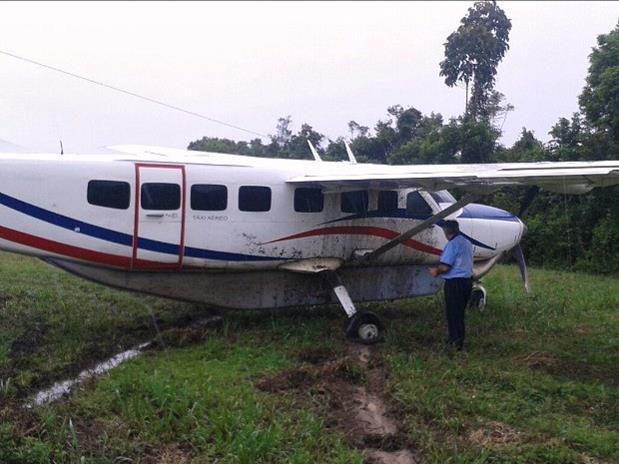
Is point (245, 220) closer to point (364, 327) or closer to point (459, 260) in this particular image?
point (364, 327)

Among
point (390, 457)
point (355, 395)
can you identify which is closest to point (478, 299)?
point (355, 395)

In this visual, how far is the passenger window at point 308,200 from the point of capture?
10172 mm

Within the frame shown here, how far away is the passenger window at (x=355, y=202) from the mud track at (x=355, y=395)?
2388 mm

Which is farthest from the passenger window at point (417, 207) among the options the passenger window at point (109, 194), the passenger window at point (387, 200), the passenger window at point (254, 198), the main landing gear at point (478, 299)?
the passenger window at point (109, 194)

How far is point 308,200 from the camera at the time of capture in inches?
404

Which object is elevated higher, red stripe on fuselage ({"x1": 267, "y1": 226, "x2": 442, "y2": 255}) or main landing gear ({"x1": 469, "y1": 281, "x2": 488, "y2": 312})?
red stripe on fuselage ({"x1": 267, "y1": 226, "x2": 442, "y2": 255})

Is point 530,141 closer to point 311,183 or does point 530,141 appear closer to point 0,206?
point 311,183

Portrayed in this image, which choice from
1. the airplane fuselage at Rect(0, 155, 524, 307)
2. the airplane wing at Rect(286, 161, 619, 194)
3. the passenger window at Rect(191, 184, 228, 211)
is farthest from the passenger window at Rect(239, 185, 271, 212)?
the airplane wing at Rect(286, 161, 619, 194)

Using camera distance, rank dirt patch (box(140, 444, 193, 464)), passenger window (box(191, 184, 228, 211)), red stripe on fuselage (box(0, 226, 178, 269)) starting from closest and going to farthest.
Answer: dirt patch (box(140, 444, 193, 464))
red stripe on fuselage (box(0, 226, 178, 269))
passenger window (box(191, 184, 228, 211))

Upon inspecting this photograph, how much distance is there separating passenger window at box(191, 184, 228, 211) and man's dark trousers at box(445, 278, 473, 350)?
3.04 metres

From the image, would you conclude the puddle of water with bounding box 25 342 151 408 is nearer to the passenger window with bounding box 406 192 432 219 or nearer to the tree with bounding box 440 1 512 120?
the passenger window with bounding box 406 192 432 219

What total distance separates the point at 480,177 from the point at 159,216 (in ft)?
12.9

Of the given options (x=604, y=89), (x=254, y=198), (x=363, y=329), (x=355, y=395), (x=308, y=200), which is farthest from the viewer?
(x=604, y=89)

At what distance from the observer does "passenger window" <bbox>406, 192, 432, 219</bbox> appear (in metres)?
11.1
